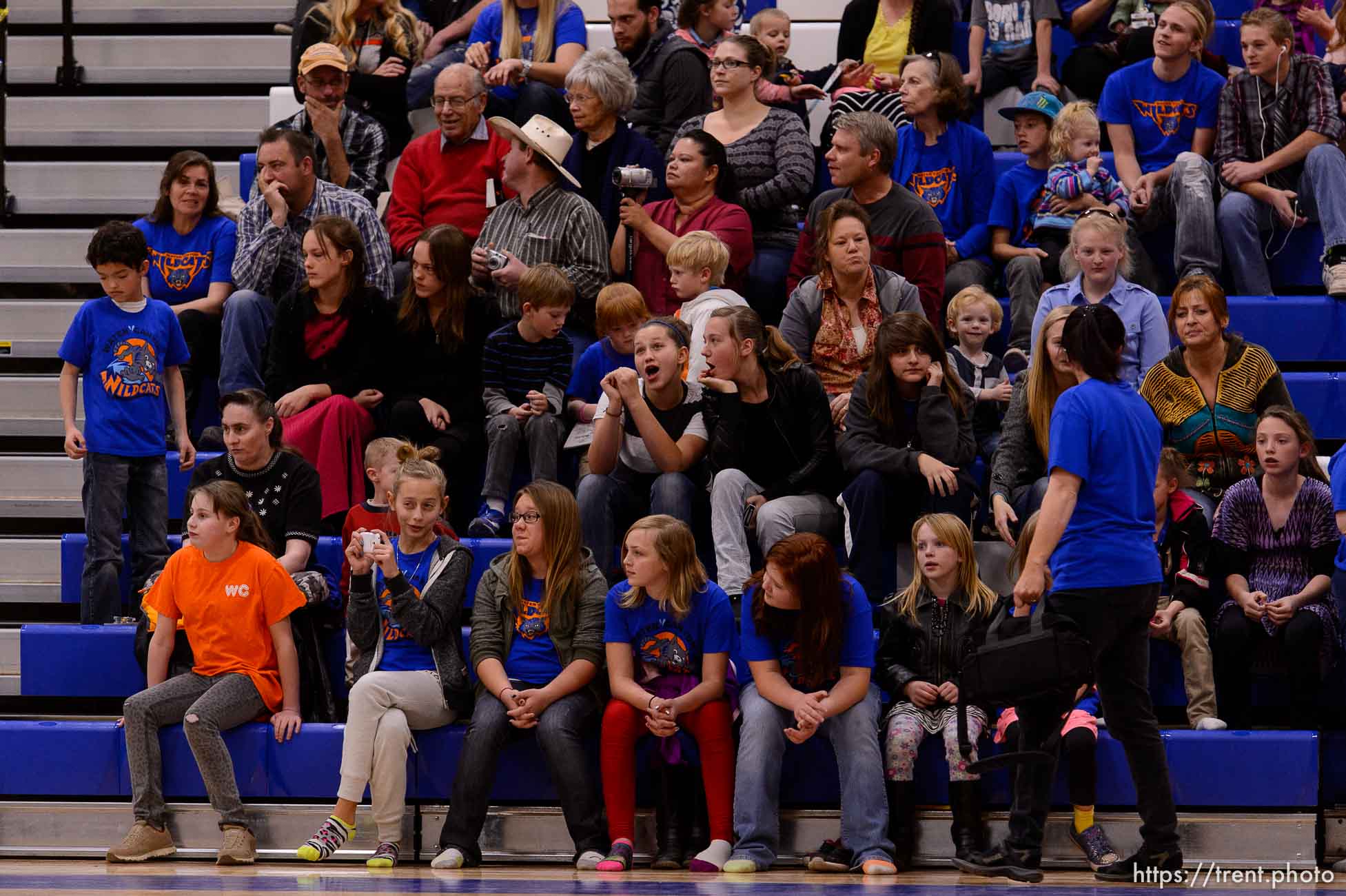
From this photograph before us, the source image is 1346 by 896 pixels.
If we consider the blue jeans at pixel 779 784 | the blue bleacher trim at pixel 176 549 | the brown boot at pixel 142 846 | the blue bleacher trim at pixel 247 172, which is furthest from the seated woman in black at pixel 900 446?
the blue bleacher trim at pixel 247 172

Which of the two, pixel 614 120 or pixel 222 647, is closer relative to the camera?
pixel 222 647

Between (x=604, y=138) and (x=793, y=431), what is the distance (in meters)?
1.95

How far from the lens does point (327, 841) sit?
15.9ft

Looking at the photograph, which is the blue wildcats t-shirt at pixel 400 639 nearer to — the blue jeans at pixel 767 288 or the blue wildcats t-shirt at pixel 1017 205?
the blue jeans at pixel 767 288

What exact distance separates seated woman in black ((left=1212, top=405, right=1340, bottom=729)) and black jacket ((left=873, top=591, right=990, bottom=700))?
0.81 metres

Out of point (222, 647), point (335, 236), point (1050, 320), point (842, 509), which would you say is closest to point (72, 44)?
point (335, 236)

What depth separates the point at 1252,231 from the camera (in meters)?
6.65

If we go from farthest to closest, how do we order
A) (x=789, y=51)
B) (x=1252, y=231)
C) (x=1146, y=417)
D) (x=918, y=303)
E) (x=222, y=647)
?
(x=789, y=51)
(x=1252, y=231)
(x=918, y=303)
(x=222, y=647)
(x=1146, y=417)

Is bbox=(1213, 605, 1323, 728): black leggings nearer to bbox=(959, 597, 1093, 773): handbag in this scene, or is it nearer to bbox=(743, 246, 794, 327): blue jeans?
bbox=(959, 597, 1093, 773): handbag

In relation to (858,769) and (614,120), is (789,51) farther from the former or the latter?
(858,769)

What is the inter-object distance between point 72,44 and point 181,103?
64 centimetres

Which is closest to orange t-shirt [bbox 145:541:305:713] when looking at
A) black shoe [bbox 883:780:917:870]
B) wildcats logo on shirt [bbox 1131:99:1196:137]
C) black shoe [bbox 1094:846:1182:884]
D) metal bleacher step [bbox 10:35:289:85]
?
black shoe [bbox 883:780:917:870]

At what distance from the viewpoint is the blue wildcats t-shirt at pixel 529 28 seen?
758 cm

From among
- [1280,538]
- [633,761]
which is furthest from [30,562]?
[1280,538]
